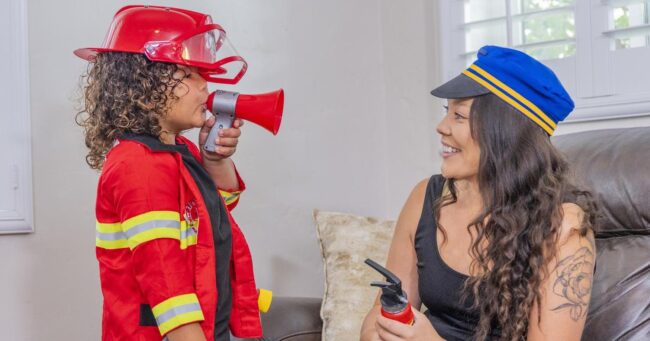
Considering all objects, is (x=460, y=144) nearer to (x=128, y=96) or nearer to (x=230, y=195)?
(x=230, y=195)

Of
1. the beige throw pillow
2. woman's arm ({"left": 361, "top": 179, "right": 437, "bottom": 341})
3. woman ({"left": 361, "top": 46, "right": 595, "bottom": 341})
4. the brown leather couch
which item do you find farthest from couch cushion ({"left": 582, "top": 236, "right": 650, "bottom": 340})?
the beige throw pillow

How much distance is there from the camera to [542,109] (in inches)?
57.5

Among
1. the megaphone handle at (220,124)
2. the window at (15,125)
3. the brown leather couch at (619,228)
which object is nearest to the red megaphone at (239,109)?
the megaphone handle at (220,124)

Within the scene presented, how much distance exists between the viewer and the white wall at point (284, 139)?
186 cm

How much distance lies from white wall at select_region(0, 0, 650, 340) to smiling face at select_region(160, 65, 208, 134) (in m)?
0.62

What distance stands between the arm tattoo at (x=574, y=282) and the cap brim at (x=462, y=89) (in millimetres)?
361

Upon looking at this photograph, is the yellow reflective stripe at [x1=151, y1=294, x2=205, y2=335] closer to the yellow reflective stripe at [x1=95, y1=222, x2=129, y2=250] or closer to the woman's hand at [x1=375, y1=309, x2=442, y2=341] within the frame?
the yellow reflective stripe at [x1=95, y1=222, x2=129, y2=250]

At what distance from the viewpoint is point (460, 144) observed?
150cm

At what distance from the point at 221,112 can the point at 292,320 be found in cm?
75

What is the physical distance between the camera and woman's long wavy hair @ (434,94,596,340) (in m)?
1.43

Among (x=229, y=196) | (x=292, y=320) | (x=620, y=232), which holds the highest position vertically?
(x=229, y=196)

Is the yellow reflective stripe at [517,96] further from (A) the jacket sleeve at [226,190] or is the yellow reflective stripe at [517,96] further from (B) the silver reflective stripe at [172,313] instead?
(B) the silver reflective stripe at [172,313]

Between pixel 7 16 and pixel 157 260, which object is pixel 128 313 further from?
pixel 7 16

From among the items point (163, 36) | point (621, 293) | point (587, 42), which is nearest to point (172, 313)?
point (163, 36)
